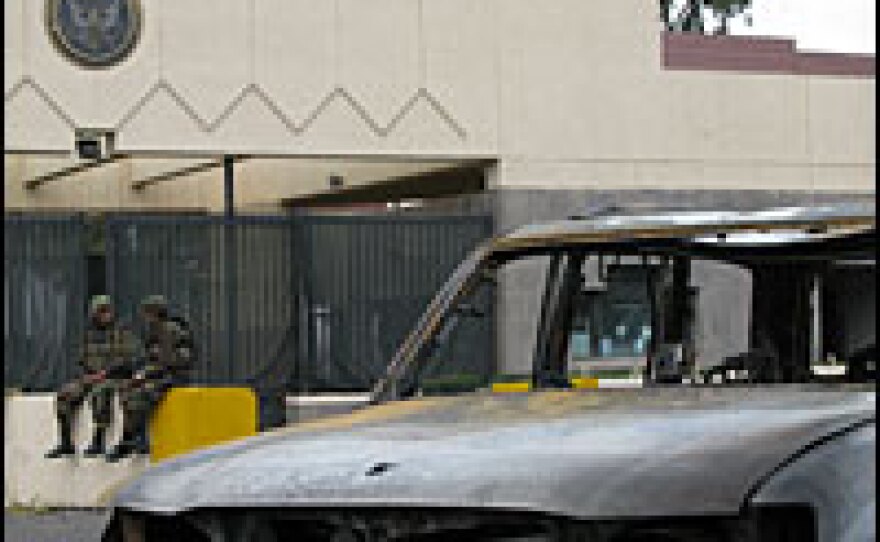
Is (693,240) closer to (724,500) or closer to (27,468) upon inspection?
(724,500)

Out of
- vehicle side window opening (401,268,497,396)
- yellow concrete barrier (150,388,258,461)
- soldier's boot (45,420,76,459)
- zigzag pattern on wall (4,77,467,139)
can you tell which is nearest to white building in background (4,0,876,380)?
zigzag pattern on wall (4,77,467,139)

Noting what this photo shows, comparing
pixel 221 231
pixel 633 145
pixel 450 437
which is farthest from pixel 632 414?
pixel 633 145

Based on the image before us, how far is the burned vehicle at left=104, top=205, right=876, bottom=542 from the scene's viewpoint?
4598mm

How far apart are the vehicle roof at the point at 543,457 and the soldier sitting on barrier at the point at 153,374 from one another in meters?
12.2

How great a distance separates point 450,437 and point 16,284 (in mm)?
18052

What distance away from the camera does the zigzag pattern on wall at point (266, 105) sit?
92.6 ft

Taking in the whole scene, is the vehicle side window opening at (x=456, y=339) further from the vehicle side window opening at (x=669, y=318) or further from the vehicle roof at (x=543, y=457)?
the vehicle roof at (x=543, y=457)

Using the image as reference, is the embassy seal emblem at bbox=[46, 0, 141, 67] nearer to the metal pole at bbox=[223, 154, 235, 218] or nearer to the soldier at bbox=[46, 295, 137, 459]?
the metal pole at bbox=[223, 154, 235, 218]

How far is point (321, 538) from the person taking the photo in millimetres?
5059

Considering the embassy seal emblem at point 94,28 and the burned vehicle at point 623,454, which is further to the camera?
the embassy seal emblem at point 94,28

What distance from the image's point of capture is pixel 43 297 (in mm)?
22922

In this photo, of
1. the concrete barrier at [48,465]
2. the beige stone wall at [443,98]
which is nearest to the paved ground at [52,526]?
the concrete barrier at [48,465]

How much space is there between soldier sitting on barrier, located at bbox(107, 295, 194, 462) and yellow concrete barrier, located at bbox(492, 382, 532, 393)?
1105 centimetres

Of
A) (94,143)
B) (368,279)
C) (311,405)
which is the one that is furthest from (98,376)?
(94,143)
